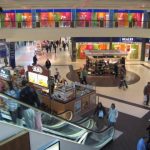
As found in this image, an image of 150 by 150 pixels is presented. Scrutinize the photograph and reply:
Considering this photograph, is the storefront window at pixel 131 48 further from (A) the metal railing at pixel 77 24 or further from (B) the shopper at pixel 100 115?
(B) the shopper at pixel 100 115

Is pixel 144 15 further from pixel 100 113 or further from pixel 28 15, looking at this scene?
pixel 100 113

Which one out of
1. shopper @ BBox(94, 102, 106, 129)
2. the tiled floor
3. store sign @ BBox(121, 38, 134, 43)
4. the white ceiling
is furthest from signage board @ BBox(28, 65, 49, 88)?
store sign @ BBox(121, 38, 134, 43)

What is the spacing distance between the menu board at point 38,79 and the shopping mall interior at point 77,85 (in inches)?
2.1

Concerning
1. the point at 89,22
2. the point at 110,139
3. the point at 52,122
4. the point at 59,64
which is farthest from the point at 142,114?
the point at 59,64

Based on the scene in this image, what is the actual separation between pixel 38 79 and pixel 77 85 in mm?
2108

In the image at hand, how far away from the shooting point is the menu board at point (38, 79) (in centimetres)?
1341

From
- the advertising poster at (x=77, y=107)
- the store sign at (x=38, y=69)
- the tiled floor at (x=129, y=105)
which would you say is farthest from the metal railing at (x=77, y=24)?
the advertising poster at (x=77, y=107)

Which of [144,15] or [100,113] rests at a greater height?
[144,15]

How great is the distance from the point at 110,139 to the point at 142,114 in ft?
10.9

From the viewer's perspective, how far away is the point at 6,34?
1973cm

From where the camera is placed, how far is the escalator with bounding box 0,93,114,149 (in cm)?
497

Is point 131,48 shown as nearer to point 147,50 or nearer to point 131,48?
point 131,48

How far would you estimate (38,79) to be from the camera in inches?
544

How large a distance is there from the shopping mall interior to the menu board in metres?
0.05
